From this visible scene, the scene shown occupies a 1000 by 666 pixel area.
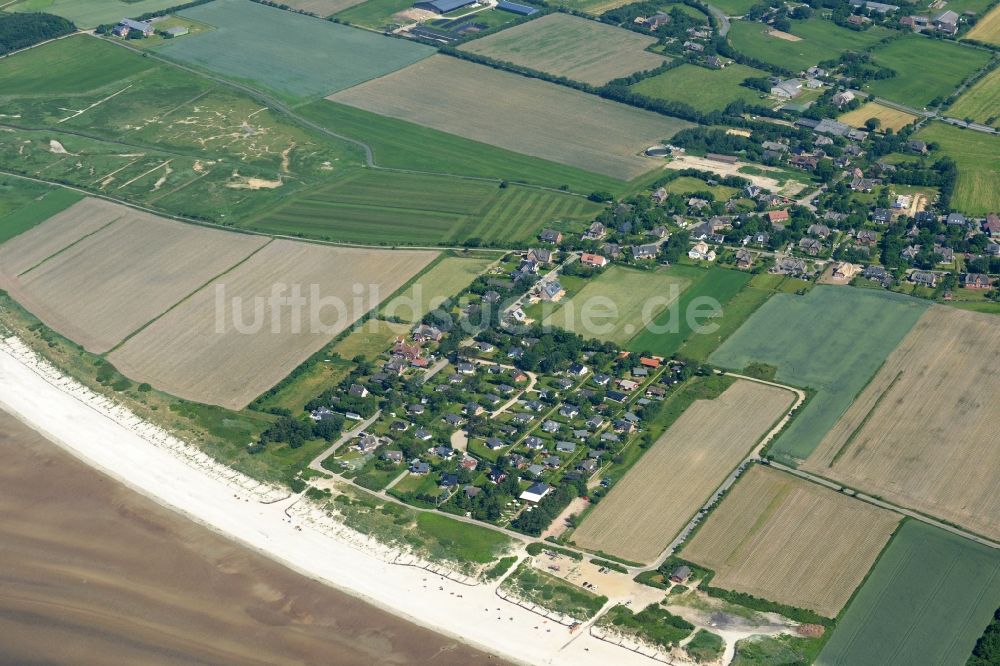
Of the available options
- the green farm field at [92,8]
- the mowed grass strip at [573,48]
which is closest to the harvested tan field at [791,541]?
the mowed grass strip at [573,48]

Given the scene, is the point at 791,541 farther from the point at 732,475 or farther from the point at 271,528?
the point at 271,528

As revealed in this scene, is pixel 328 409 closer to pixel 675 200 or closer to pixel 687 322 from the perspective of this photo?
pixel 687 322

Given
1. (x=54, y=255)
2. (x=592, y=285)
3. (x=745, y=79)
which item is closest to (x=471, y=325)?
(x=592, y=285)

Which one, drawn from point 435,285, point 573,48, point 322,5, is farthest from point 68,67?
point 435,285

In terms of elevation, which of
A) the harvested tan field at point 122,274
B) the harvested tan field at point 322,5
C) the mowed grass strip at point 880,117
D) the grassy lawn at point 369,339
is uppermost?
the mowed grass strip at point 880,117

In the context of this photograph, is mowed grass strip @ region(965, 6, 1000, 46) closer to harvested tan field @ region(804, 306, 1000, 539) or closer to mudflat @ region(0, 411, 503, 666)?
harvested tan field @ region(804, 306, 1000, 539)

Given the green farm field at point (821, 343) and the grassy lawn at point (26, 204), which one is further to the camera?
the grassy lawn at point (26, 204)

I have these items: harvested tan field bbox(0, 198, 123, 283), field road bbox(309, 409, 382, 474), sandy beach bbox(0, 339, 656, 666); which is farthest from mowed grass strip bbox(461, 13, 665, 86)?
sandy beach bbox(0, 339, 656, 666)

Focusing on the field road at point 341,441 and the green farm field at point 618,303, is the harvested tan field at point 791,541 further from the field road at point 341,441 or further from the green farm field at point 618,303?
the field road at point 341,441
